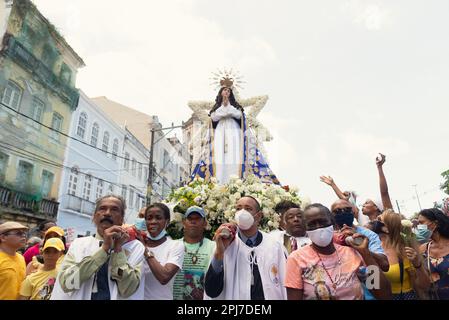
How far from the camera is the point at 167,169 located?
3616cm

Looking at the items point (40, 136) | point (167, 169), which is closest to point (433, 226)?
point (40, 136)

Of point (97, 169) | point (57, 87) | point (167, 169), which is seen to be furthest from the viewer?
point (167, 169)

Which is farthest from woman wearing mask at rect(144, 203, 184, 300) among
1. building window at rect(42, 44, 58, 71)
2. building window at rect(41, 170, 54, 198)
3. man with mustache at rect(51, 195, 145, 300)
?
building window at rect(42, 44, 58, 71)

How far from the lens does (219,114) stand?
26.2 ft

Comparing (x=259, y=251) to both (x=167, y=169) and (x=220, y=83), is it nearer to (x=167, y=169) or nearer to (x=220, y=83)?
(x=220, y=83)

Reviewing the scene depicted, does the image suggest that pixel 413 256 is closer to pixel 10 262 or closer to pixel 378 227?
pixel 378 227

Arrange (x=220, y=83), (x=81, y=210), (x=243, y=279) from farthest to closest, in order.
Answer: (x=81, y=210), (x=220, y=83), (x=243, y=279)

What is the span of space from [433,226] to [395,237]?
0.71 metres

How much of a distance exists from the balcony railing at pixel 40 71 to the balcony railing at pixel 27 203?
5.95 meters

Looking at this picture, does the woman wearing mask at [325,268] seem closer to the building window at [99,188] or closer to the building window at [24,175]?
the building window at [24,175]

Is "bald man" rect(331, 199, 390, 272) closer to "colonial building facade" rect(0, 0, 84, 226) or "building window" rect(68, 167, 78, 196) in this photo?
"colonial building facade" rect(0, 0, 84, 226)

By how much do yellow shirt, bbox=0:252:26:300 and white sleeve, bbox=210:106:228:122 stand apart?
17.6 feet

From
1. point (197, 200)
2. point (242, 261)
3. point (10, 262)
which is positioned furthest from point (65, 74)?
point (242, 261)
